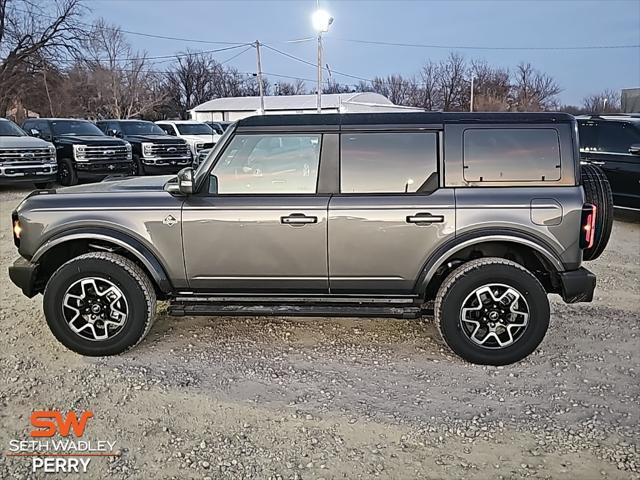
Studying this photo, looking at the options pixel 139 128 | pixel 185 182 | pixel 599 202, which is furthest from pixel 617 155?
pixel 139 128

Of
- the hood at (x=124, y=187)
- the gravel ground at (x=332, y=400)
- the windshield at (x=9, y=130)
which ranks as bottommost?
the gravel ground at (x=332, y=400)

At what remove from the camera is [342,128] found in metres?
3.94

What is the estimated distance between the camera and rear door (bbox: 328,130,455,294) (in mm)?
3807

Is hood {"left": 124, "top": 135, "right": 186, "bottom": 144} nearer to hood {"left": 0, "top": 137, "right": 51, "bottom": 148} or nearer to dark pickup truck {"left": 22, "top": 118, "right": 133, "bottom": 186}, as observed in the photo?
dark pickup truck {"left": 22, "top": 118, "right": 133, "bottom": 186}

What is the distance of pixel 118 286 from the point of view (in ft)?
12.9

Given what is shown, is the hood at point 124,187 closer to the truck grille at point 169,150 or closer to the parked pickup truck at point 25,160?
the parked pickup truck at point 25,160

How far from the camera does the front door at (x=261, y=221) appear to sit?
A: 152 inches

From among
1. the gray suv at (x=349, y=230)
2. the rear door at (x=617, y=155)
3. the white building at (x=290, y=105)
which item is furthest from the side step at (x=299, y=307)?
the white building at (x=290, y=105)

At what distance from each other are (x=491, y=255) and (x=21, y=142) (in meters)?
11.4

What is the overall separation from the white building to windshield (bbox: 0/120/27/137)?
38.9 m

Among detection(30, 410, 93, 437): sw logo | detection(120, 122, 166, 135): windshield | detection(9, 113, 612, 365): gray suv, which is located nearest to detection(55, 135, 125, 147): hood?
detection(120, 122, 166, 135): windshield

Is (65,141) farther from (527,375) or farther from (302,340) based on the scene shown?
(527,375)

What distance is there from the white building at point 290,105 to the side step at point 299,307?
155 feet

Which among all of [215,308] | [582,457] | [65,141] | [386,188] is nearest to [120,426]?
[215,308]
